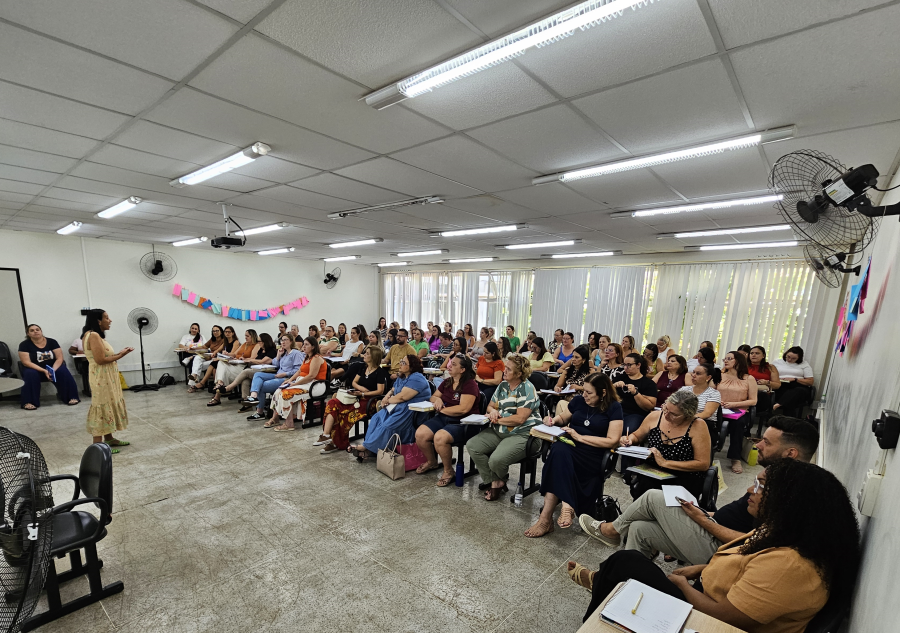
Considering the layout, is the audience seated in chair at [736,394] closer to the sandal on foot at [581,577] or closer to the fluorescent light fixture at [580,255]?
the sandal on foot at [581,577]

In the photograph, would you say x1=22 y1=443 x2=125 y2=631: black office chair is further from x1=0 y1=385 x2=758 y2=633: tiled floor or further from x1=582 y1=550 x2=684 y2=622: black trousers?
x1=582 y1=550 x2=684 y2=622: black trousers

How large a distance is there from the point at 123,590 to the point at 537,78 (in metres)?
3.51

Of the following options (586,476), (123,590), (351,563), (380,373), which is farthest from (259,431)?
(586,476)

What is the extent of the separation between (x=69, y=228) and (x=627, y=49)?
792 centimetres

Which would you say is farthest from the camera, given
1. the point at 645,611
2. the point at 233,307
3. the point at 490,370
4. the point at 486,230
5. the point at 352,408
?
the point at 233,307

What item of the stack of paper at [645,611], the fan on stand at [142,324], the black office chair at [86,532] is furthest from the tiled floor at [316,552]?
the fan on stand at [142,324]

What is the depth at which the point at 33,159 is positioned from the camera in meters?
2.95

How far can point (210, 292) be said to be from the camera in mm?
8430

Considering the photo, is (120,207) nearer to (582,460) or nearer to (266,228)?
(266,228)

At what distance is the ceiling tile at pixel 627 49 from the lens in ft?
4.37

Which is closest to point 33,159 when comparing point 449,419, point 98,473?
point 98,473

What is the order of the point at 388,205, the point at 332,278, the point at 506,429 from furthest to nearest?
the point at 332,278 → the point at 388,205 → the point at 506,429

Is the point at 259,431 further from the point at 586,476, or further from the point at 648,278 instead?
the point at 648,278

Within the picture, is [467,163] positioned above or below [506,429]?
above
